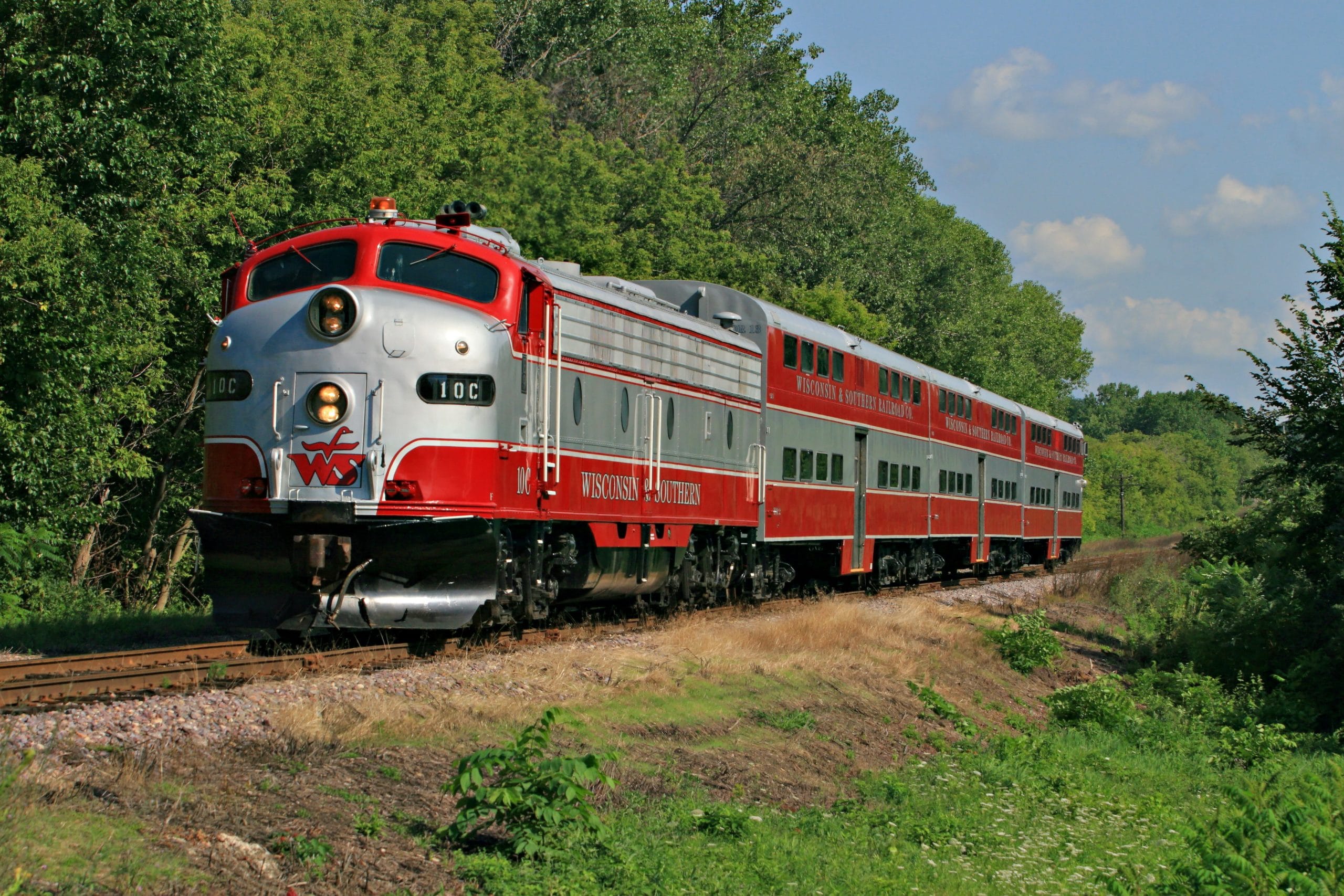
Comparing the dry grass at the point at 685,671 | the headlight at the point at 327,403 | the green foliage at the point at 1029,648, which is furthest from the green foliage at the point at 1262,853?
the green foliage at the point at 1029,648

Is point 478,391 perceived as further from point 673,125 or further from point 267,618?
point 673,125

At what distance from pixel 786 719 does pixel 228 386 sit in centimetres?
644

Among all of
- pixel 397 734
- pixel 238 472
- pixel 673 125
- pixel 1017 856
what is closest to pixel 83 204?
pixel 238 472

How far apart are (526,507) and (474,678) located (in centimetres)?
246

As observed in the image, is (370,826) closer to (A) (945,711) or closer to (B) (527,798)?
(B) (527,798)

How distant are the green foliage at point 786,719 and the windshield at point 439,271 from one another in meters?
4.96

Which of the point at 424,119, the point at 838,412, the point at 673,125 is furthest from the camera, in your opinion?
the point at 673,125

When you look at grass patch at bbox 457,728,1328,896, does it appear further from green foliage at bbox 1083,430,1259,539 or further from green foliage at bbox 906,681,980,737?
green foliage at bbox 1083,430,1259,539

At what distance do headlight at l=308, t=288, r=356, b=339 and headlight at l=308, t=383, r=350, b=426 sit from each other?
1.65ft

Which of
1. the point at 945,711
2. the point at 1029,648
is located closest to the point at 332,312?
the point at 945,711

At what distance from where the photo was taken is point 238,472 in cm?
1248

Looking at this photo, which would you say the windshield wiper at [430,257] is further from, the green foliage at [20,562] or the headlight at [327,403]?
the green foliage at [20,562]

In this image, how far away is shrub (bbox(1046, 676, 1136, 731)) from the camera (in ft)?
53.9

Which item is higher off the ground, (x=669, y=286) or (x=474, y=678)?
(x=669, y=286)
